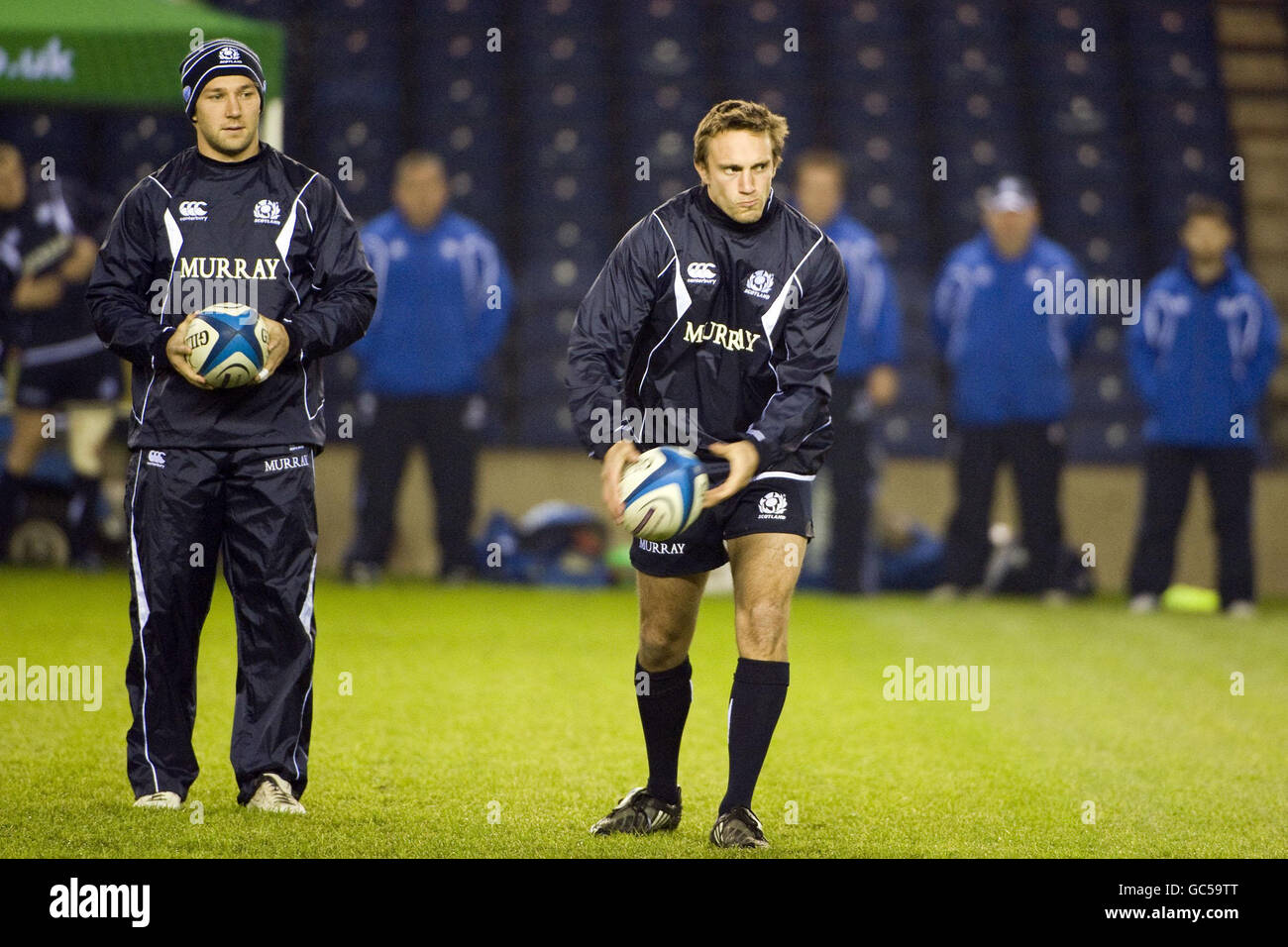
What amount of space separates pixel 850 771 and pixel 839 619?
166 inches

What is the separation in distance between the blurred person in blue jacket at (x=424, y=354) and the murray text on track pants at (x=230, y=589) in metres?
5.98

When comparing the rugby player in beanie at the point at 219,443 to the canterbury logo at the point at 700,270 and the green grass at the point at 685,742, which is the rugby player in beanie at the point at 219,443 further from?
the canterbury logo at the point at 700,270

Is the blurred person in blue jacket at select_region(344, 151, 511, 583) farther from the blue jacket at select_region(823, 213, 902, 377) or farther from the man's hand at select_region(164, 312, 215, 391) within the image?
the man's hand at select_region(164, 312, 215, 391)

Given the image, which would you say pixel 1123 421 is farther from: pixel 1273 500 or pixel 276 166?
pixel 276 166

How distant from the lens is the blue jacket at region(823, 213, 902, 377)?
10.3 m

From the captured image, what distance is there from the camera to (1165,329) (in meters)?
10.5

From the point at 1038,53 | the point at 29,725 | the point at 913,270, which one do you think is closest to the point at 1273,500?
the point at 913,270

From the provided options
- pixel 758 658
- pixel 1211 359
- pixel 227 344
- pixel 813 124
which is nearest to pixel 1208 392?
pixel 1211 359

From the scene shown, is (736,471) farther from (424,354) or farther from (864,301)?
(424,354)

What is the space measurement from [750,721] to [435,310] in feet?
22.2

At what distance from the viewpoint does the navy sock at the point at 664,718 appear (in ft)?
14.6

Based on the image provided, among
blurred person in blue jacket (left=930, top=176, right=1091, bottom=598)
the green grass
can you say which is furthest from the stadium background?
the green grass

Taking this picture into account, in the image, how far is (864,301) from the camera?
10.4m

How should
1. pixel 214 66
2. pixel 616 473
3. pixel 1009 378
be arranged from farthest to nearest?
pixel 1009 378 → pixel 214 66 → pixel 616 473
